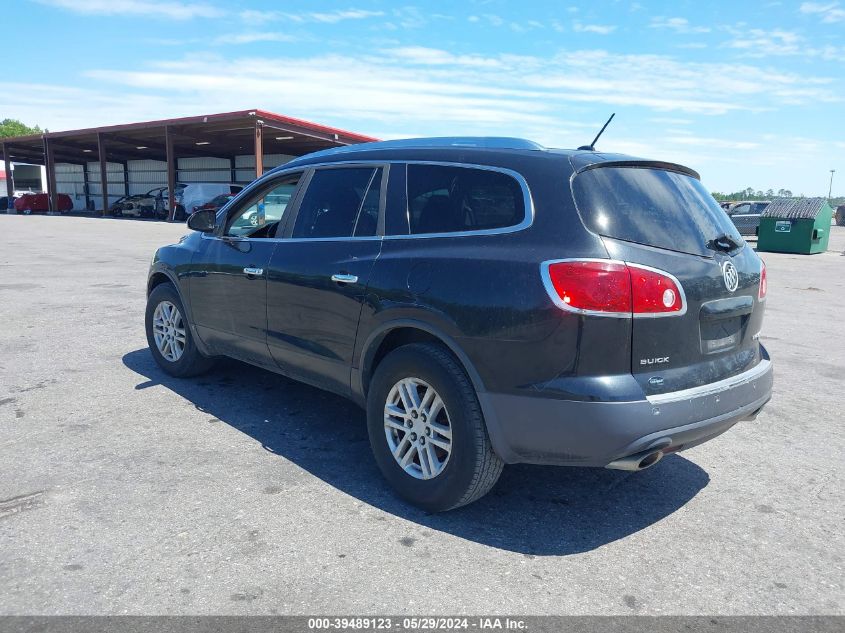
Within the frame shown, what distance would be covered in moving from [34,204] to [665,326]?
162ft

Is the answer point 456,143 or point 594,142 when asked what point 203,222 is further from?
point 594,142

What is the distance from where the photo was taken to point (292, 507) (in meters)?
3.33

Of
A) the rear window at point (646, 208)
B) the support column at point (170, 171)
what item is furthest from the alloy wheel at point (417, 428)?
the support column at point (170, 171)

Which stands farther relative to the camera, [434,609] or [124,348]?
[124,348]

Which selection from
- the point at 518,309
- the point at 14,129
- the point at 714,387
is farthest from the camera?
the point at 14,129

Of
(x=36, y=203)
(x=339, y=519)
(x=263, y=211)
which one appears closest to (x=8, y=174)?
(x=36, y=203)

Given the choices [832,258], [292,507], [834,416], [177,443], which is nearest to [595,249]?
[292,507]

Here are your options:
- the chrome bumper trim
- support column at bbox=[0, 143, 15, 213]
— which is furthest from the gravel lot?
support column at bbox=[0, 143, 15, 213]

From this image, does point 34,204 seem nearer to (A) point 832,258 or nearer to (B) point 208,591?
(A) point 832,258

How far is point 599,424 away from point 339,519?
1327mm

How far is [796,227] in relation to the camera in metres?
21.9

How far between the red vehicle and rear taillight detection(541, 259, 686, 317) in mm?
48633

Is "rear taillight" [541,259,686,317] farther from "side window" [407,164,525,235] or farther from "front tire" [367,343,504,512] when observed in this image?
"front tire" [367,343,504,512]

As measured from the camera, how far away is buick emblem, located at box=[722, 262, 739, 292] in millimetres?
3230
